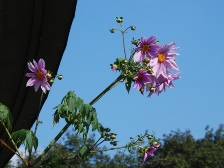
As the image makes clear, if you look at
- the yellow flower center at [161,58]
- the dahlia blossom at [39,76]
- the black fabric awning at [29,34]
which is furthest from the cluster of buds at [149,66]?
the black fabric awning at [29,34]

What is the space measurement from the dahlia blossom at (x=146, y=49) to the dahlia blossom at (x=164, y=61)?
0.10ft

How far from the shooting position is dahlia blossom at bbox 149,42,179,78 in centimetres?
335

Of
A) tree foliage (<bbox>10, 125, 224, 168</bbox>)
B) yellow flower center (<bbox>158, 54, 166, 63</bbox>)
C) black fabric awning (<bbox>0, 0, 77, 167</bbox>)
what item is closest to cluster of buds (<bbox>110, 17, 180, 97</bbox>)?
yellow flower center (<bbox>158, 54, 166, 63</bbox>)

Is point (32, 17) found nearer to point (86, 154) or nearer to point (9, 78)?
point (9, 78)

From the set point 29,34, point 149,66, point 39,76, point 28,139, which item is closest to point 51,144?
point 28,139

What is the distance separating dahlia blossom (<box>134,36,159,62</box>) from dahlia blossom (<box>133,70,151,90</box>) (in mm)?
100

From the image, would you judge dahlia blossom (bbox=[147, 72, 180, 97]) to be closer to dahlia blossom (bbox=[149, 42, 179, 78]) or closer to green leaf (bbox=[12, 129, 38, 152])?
dahlia blossom (bbox=[149, 42, 179, 78])

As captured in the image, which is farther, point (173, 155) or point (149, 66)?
point (173, 155)

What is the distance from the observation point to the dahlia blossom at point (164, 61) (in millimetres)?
3348

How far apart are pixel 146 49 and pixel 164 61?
14 centimetres

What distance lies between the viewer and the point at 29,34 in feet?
18.4

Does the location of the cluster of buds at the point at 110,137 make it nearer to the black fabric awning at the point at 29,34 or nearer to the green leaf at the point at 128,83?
the green leaf at the point at 128,83

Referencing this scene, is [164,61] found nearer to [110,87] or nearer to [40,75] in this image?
[110,87]

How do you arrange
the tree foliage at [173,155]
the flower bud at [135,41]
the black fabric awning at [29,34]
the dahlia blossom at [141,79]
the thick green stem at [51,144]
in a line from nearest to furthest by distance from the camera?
the thick green stem at [51,144], the dahlia blossom at [141,79], the flower bud at [135,41], the black fabric awning at [29,34], the tree foliage at [173,155]
